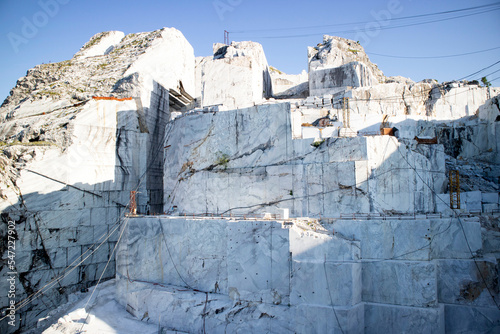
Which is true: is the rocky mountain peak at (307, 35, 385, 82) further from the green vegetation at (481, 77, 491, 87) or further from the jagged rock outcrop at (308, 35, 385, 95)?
the green vegetation at (481, 77, 491, 87)

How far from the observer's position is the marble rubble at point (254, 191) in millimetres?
Result: 13859

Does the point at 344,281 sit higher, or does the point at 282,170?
the point at 282,170

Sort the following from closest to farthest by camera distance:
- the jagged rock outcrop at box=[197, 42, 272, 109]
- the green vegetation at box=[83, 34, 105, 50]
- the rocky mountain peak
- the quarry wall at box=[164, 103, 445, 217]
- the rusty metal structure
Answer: the rusty metal structure, the quarry wall at box=[164, 103, 445, 217], the jagged rock outcrop at box=[197, 42, 272, 109], the rocky mountain peak, the green vegetation at box=[83, 34, 105, 50]

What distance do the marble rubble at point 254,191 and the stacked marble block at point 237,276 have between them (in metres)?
0.07

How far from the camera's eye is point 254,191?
18.8 m

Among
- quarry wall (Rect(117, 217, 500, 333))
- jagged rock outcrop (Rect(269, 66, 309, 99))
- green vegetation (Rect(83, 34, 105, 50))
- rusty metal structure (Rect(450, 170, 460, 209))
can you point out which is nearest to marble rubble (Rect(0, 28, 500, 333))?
quarry wall (Rect(117, 217, 500, 333))

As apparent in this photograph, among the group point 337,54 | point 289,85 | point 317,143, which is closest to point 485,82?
point 337,54

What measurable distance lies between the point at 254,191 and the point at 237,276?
4805mm

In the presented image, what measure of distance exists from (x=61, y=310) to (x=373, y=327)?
15891mm

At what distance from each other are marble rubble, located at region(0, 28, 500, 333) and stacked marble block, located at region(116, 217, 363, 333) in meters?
0.07

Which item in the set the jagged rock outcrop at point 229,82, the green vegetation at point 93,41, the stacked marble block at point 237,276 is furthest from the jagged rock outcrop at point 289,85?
the stacked marble block at point 237,276

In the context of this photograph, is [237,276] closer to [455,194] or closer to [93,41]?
[455,194]

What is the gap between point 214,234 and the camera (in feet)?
54.2

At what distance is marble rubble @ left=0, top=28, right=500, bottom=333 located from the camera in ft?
45.5
